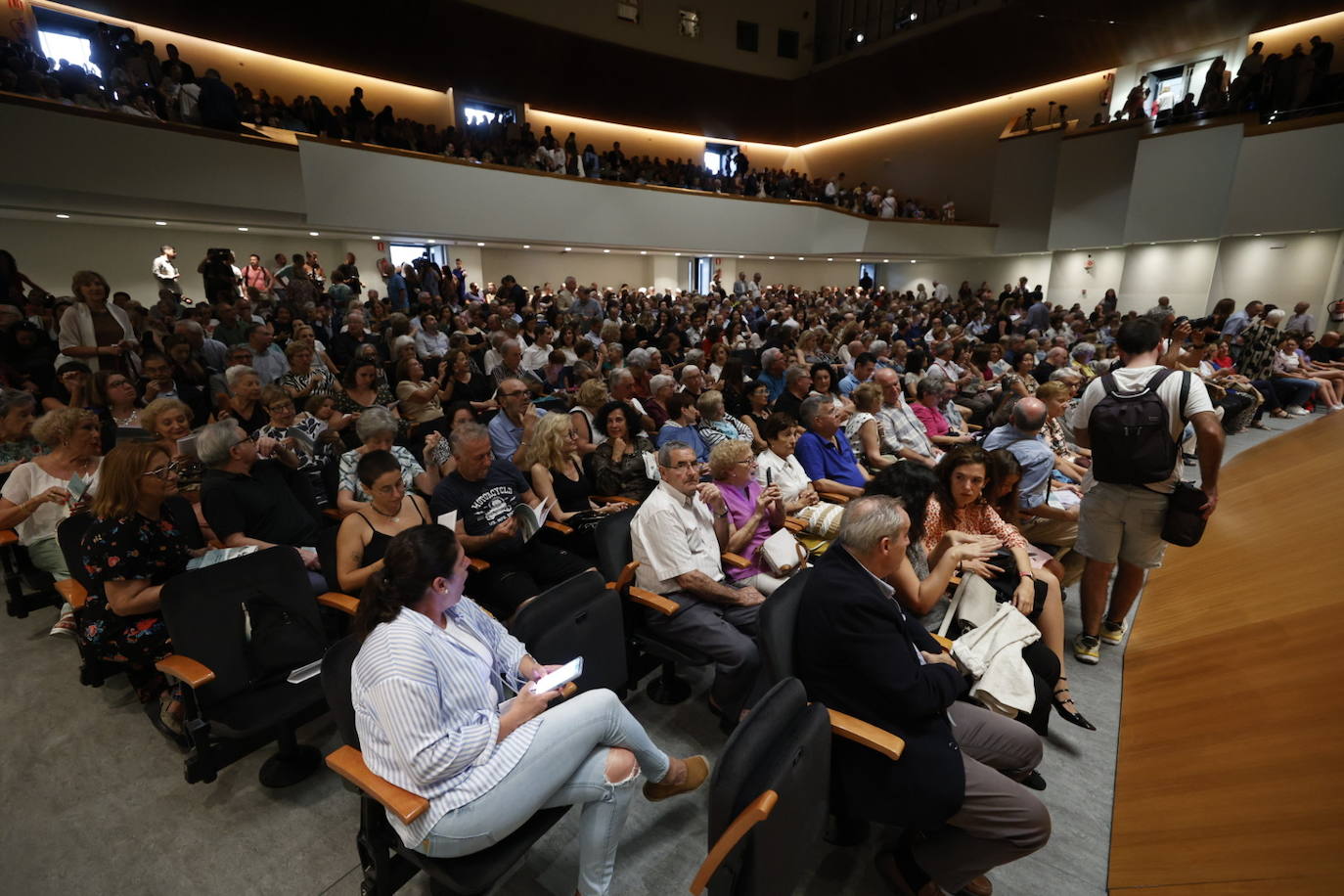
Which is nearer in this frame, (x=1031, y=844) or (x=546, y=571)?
(x=1031, y=844)

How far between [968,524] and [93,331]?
6488mm

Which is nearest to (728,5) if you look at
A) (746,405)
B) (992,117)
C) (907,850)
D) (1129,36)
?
(992,117)

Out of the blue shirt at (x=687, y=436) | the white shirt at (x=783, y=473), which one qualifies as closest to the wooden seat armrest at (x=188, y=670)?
the white shirt at (x=783, y=473)

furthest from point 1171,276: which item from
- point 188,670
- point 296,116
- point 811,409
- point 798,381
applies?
point 296,116

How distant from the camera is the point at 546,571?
9.78 feet

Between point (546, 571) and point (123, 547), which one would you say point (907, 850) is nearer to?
point (546, 571)

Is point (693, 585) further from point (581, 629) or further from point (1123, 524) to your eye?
point (1123, 524)

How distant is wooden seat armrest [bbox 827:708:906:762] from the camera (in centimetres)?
156

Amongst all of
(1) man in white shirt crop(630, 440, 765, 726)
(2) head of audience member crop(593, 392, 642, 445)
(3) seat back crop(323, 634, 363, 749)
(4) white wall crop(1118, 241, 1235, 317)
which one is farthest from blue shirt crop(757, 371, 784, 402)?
(4) white wall crop(1118, 241, 1235, 317)

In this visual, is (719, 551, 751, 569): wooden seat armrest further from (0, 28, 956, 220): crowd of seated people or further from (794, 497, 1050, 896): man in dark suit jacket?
(0, 28, 956, 220): crowd of seated people

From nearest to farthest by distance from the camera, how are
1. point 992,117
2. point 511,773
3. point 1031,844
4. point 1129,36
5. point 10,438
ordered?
point 511,773 → point 1031,844 → point 10,438 → point 1129,36 → point 992,117

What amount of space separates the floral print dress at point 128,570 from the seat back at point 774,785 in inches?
86.2

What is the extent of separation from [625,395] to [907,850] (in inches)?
142

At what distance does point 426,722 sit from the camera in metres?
1.40
